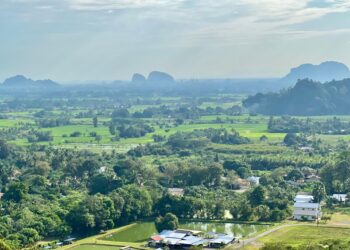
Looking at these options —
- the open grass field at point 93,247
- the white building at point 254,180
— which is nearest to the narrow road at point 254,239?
the open grass field at point 93,247

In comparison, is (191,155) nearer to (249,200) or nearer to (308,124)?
(249,200)

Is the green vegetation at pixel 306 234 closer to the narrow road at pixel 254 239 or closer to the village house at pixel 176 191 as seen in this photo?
the narrow road at pixel 254 239

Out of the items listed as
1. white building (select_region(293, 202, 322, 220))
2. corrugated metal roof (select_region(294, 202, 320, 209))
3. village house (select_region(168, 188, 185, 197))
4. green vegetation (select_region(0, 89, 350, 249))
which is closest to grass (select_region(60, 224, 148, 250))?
green vegetation (select_region(0, 89, 350, 249))

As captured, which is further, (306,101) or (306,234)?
(306,101)

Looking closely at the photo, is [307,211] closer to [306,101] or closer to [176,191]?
[176,191]

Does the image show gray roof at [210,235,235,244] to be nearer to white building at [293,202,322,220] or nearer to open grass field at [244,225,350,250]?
open grass field at [244,225,350,250]

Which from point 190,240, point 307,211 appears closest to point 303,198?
point 307,211
